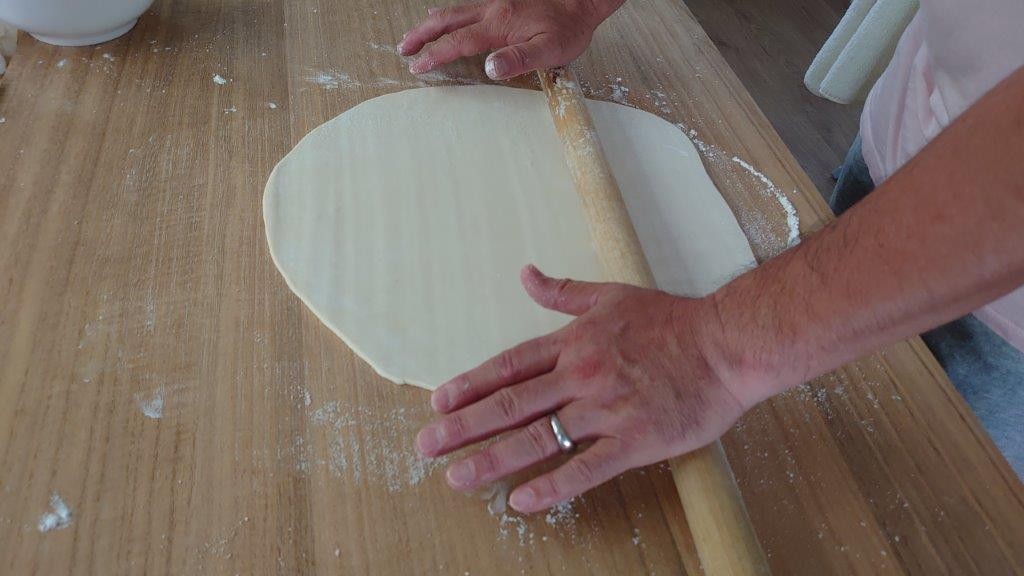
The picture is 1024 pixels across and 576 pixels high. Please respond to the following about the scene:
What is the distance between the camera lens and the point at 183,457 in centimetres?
75

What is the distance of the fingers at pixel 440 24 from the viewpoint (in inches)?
48.3

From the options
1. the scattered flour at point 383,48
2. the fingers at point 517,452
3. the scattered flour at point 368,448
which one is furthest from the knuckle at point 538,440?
the scattered flour at point 383,48

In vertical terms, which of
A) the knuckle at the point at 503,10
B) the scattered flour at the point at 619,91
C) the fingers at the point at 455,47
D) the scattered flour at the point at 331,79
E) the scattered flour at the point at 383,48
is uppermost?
the knuckle at the point at 503,10

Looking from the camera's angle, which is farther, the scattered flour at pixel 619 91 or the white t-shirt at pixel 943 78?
the scattered flour at pixel 619 91

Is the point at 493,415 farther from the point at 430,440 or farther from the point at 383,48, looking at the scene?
the point at 383,48

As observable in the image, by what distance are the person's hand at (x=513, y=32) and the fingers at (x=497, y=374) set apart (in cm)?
58

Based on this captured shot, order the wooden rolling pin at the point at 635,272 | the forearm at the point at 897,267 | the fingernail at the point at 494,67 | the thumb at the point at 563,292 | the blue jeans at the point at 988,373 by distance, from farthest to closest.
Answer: the fingernail at the point at 494,67 < the blue jeans at the point at 988,373 < the thumb at the point at 563,292 < the wooden rolling pin at the point at 635,272 < the forearm at the point at 897,267

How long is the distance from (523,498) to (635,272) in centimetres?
35

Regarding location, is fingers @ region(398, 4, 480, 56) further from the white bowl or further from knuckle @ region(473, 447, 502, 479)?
knuckle @ region(473, 447, 502, 479)

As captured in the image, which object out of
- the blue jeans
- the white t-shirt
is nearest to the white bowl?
the white t-shirt

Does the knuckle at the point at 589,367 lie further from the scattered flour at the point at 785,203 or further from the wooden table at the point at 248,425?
the scattered flour at the point at 785,203

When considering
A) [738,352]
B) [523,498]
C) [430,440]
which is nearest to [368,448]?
[430,440]

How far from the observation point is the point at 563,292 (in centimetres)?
84

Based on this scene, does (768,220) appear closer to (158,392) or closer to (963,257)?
(963,257)
